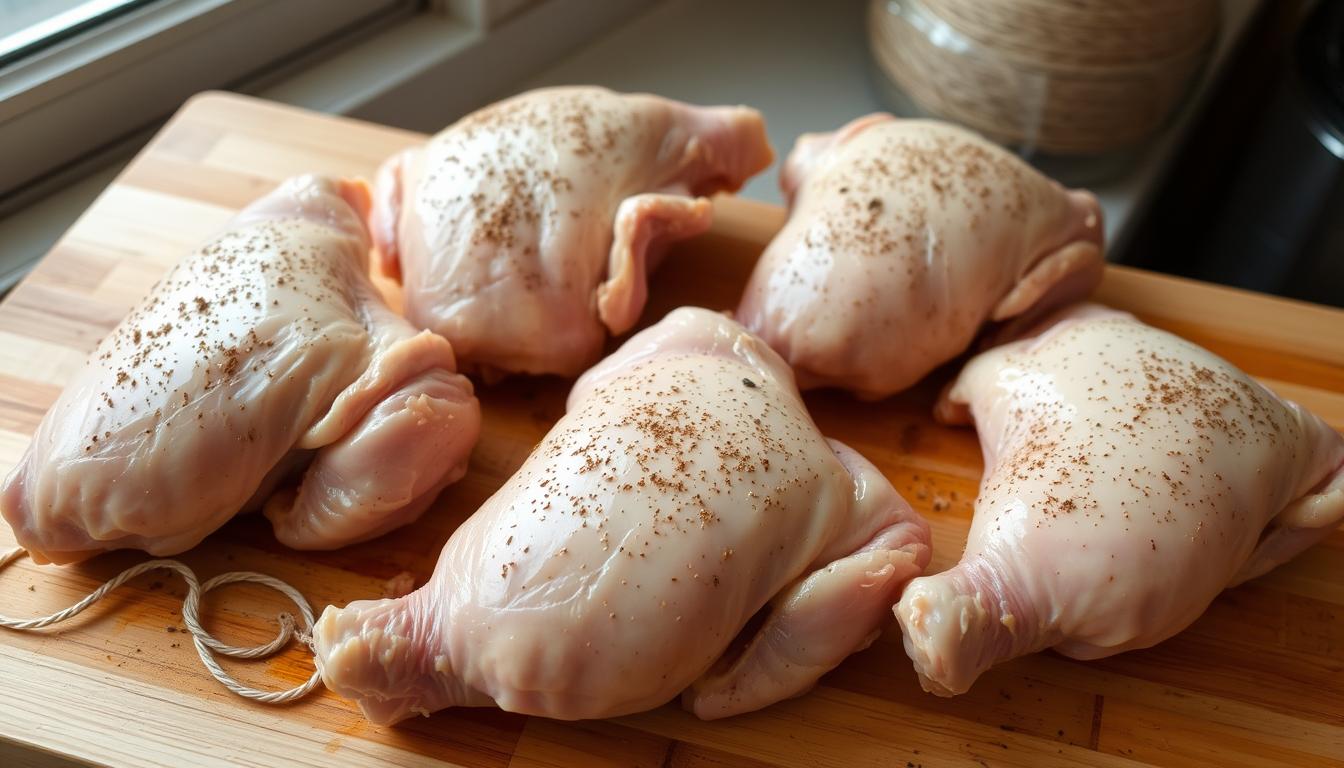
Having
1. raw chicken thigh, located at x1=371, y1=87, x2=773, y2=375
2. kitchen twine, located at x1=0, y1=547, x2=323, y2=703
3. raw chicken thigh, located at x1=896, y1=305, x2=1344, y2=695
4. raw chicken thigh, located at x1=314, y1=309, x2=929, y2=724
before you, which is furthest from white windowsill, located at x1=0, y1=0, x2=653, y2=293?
raw chicken thigh, located at x1=896, y1=305, x2=1344, y2=695

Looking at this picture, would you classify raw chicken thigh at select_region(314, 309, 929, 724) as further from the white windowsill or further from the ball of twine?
the white windowsill

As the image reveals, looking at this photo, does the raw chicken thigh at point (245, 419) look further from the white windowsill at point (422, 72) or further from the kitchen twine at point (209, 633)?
the white windowsill at point (422, 72)

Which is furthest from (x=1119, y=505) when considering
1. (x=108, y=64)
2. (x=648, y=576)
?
(x=108, y=64)

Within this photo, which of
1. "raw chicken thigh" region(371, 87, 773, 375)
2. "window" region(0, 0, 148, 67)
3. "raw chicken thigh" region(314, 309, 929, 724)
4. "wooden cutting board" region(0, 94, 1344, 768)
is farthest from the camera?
"window" region(0, 0, 148, 67)

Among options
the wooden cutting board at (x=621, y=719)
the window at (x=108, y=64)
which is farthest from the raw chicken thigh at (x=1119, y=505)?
the window at (x=108, y=64)

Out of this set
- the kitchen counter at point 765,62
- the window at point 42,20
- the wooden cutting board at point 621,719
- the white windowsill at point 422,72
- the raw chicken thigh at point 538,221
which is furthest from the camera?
the kitchen counter at point 765,62

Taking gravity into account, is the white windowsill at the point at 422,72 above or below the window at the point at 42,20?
below
